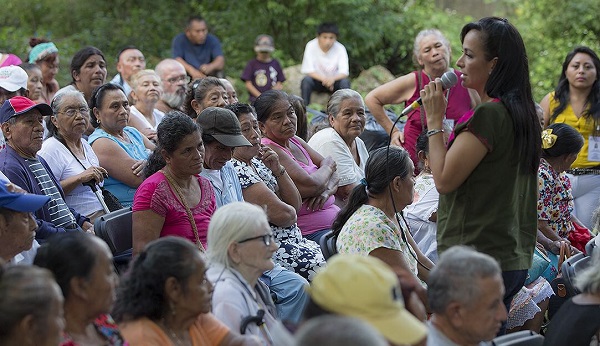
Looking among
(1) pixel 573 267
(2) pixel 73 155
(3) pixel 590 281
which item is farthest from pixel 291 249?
(3) pixel 590 281

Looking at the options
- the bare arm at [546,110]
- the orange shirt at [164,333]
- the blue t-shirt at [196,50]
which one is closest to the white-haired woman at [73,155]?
the orange shirt at [164,333]

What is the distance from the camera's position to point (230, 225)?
371 centimetres

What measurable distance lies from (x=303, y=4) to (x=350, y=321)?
11.1 meters

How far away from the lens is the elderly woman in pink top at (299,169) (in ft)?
19.3

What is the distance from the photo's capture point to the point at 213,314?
11.8ft

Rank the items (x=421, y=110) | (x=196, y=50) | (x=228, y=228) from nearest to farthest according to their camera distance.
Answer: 1. (x=228, y=228)
2. (x=421, y=110)
3. (x=196, y=50)


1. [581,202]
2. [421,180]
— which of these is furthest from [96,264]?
[581,202]

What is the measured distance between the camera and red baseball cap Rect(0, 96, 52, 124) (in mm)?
4996

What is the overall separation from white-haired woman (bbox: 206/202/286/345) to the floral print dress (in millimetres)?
1439

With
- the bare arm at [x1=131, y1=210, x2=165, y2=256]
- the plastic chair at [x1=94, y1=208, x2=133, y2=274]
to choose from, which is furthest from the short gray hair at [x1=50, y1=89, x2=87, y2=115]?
the bare arm at [x1=131, y1=210, x2=165, y2=256]

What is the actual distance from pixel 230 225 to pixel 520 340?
1.28m

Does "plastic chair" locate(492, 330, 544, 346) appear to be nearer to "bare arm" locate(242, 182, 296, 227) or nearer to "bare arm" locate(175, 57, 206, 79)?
"bare arm" locate(242, 182, 296, 227)

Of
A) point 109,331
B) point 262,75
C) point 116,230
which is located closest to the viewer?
point 109,331

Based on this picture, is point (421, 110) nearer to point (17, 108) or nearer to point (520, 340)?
point (17, 108)
